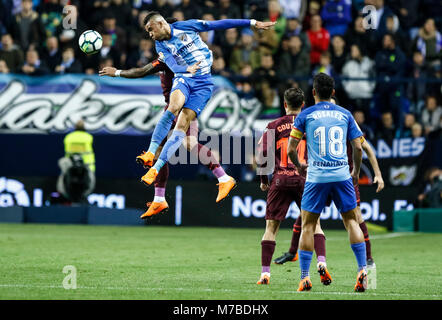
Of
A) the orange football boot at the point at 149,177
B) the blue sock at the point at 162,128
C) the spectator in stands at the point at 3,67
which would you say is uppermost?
the spectator in stands at the point at 3,67

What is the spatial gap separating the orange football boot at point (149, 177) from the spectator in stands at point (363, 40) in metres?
11.2

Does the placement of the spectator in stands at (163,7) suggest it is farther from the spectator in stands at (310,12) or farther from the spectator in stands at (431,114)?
the spectator in stands at (431,114)

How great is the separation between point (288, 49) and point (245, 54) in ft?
3.36

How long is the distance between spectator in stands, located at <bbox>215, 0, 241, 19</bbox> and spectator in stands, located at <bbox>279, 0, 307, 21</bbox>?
3.57 ft

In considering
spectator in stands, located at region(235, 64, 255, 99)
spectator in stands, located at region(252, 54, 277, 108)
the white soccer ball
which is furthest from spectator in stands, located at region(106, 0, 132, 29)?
the white soccer ball

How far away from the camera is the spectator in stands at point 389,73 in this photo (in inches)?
845

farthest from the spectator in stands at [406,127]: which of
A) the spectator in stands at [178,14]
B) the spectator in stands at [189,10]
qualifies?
the spectator in stands at [178,14]

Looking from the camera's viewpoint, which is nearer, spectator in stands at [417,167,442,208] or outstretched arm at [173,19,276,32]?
outstretched arm at [173,19,276,32]

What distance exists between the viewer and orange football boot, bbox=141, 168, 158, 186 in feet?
37.2

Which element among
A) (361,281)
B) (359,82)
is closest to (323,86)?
(361,281)

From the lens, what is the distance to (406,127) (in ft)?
68.8

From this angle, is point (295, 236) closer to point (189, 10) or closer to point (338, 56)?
point (338, 56)

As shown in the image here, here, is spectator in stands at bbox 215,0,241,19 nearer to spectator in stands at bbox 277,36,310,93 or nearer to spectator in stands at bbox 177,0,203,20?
spectator in stands at bbox 177,0,203,20
